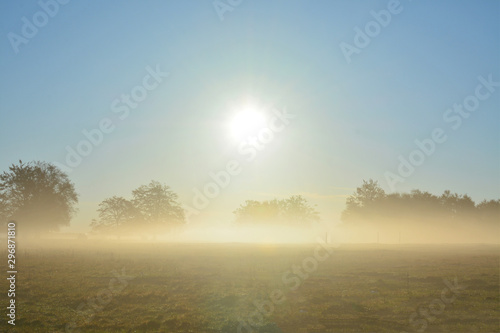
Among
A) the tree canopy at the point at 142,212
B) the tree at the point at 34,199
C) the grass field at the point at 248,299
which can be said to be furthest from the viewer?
the tree canopy at the point at 142,212

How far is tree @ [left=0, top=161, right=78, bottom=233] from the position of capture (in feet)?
257

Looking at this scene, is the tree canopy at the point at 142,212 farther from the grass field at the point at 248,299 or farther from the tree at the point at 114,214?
the grass field at the point at 248,299

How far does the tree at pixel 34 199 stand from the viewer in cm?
7831

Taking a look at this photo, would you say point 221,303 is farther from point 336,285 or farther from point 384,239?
point 384,239

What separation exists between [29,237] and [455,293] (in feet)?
283

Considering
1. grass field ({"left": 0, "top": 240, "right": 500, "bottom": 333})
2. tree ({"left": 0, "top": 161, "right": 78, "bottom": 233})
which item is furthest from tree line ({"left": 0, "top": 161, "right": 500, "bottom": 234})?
grass field ({"left": 0, "top": 240, "right": 500, "bottom": 333})

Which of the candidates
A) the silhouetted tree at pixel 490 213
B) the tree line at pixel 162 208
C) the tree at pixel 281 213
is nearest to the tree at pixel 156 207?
the tree line at pixel 162 208

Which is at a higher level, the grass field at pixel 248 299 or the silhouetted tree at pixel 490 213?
the silhouetted tree at pixel 490 213

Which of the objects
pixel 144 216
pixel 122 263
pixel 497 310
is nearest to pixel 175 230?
pixel 144 216

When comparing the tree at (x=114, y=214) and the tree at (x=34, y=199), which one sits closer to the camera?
the tree at (x=34, y=199)

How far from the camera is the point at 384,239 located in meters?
128

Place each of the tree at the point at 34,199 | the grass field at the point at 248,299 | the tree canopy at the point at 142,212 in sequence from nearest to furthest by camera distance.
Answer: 1. the grass field at the point at 248,299
2. the tree at the point at 34,199
3. the tree canopy at the point at 142,212

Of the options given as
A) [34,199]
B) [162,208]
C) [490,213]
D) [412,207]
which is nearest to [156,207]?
[162,208]

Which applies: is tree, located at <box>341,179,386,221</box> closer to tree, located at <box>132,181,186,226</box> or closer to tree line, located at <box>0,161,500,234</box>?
tree line, located at <box>0,161,500,234</box>
